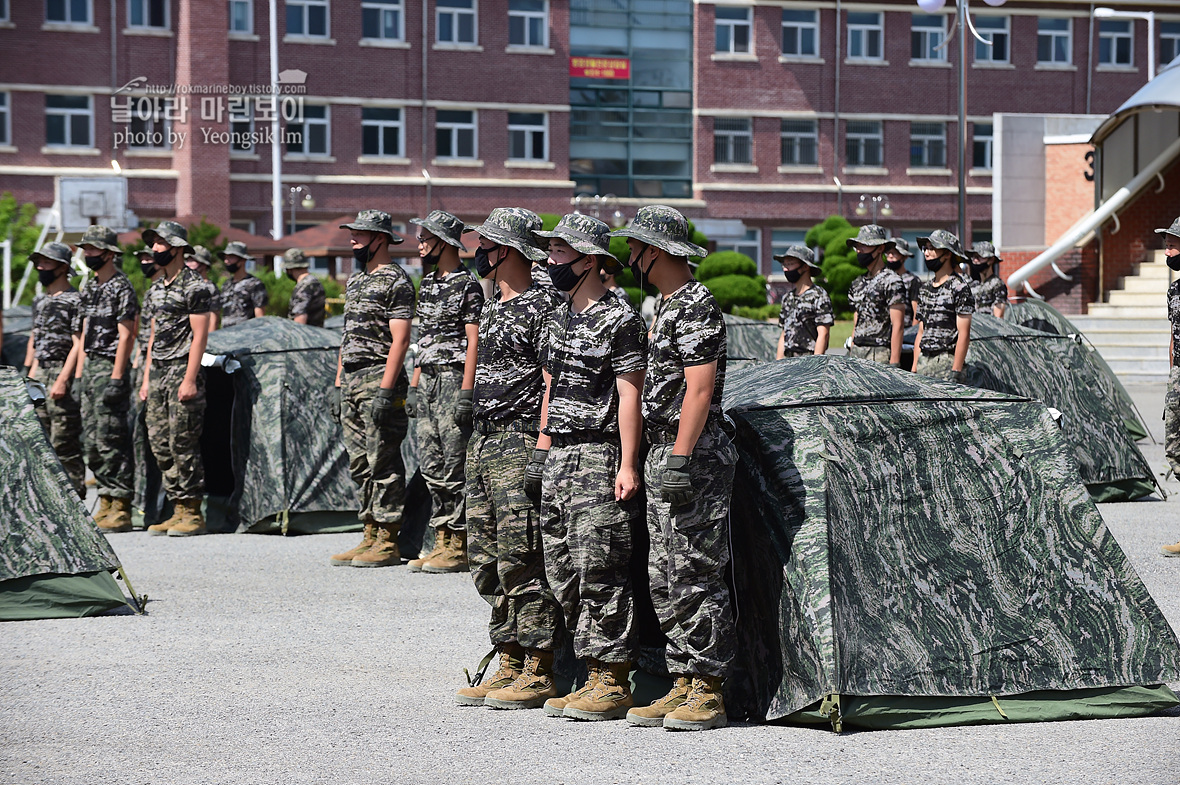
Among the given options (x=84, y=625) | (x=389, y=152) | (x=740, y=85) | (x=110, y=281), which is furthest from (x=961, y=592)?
(x=740, y=85)

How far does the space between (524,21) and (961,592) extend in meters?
42.6

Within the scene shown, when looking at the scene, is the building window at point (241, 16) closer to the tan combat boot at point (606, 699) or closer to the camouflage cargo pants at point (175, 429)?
the camouflage cargo pants at point (175, 429)

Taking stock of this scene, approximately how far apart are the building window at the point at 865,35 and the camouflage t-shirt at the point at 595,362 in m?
45.3

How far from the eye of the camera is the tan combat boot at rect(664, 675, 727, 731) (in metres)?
5.95

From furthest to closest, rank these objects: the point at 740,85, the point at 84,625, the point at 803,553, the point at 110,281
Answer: the point at 740,85 < the point at 110,281 < the point at 84,625 < the point at 803,553

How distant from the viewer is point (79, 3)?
42562mm

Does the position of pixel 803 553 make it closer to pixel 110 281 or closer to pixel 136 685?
pixel 136 685

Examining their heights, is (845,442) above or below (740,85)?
below

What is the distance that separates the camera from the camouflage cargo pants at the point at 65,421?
40.1 ft

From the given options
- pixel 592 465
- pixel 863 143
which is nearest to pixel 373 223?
pixel 592 465

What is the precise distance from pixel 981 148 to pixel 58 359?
42.4 metres

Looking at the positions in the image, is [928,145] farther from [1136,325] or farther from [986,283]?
[986,283]

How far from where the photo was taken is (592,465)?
6.06 metres

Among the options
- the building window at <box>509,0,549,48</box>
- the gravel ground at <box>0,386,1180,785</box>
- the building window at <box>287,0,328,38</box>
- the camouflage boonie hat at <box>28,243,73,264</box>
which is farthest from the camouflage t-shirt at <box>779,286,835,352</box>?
the building window at <box>509,0,549,48</box>
